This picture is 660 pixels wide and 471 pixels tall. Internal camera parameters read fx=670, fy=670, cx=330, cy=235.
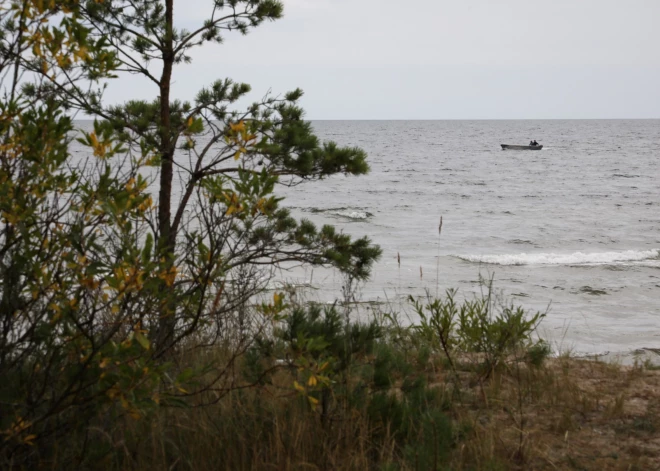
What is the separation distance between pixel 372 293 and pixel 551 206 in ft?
55.5

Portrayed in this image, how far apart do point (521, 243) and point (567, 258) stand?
2.26 meters

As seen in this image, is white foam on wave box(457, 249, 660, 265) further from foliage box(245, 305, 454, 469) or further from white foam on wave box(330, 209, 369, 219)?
foliage box(245, 305, 454, 469)

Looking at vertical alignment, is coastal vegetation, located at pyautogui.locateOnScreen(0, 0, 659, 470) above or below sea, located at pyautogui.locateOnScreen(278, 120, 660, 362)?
above

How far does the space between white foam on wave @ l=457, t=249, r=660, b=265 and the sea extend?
26 mm

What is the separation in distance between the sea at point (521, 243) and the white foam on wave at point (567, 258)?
0.03 meters

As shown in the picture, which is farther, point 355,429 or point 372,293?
point 372,293

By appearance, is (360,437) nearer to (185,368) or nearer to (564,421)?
(185,368)

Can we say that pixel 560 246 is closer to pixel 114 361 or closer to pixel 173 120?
pixel 173 120

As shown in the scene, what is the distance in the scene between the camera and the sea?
32.4 feet

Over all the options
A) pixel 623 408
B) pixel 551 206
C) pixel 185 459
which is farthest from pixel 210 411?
pixel 551 206

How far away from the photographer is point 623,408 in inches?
157

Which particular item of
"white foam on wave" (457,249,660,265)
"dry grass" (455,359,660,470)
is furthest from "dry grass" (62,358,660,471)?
"white foam on wave" (457,249,660,265)

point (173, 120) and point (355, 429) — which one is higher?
point (173, 120)

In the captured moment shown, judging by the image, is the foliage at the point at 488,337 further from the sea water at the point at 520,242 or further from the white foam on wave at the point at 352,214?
the white foam on wave at the point at 352,214
